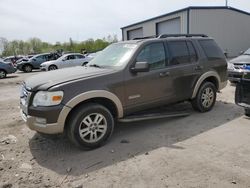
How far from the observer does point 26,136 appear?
17.1 feet

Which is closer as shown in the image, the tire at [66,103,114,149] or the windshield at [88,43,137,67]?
the tire at [66,103,114,149]

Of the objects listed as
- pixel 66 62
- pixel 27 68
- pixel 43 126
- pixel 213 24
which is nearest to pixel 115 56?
pixel 43 126

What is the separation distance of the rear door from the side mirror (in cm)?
89

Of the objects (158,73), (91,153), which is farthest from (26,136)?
(158,73)

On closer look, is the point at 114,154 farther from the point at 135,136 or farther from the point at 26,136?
the point at 26,136

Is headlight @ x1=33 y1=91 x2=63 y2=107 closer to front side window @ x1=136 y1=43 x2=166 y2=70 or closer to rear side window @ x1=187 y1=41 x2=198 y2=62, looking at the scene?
front side window @ x1=136 y1=43 x2=166 y2=70

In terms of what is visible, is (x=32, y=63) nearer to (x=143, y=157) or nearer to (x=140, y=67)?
(x=140, y=67)

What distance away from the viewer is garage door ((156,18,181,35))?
75.5 feet

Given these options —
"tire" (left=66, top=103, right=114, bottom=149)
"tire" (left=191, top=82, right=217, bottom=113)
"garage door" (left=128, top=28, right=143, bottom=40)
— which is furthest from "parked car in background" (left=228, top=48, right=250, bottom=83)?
"garage door" (left=128, top=28, right=143, bottom=40)

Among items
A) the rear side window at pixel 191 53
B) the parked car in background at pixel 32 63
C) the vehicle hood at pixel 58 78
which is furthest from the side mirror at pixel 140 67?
the parked car in background at pixel 32 63

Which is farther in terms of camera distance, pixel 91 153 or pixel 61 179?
pixel 91 153

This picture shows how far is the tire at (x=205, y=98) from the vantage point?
6019 millimetres

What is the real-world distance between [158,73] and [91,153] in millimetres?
2054

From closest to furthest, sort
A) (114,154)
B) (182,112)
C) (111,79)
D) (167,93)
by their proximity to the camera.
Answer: (114,154) → (111,79) → (167,93) → (182,112)
